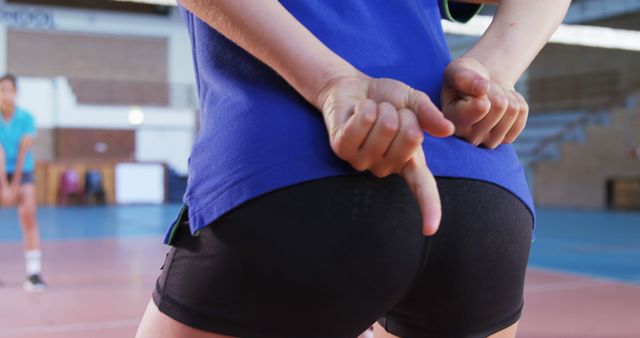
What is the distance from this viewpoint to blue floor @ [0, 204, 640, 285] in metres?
5.86

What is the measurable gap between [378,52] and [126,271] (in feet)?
16.3

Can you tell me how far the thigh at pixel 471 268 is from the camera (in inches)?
28.4

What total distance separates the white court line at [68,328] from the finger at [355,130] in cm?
302

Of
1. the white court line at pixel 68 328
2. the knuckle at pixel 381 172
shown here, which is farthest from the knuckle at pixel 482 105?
the white court line at pixel 68 328

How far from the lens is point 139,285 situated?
4.70 m

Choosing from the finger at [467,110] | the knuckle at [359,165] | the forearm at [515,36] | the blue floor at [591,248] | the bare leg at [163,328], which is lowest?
the blue floor at [591,248]

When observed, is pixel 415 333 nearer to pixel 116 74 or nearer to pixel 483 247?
pixel 483 247

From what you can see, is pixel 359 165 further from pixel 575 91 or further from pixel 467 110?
pixel 575 91

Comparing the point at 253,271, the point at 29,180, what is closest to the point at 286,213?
the point at 253,271

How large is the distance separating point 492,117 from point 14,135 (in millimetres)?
4794

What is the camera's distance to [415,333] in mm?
817

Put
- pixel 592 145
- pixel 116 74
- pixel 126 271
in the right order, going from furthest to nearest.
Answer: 1. pixel 116 74
2. pixel 592 145
3. pixel 126 271

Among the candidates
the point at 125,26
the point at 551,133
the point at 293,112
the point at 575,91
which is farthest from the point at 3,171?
the point at 125,26

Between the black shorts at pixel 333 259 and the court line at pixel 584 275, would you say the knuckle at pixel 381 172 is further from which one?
the court line at pixel 584 275
